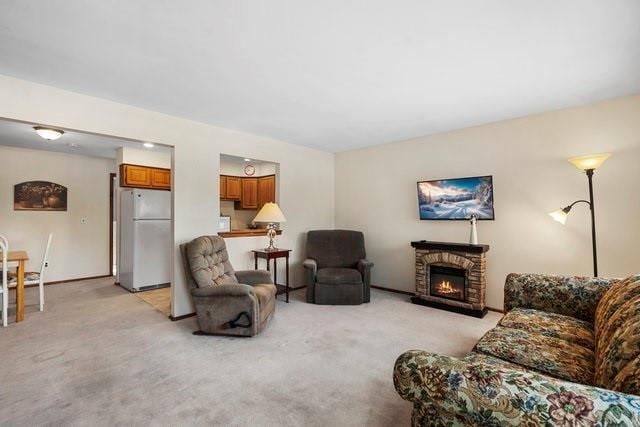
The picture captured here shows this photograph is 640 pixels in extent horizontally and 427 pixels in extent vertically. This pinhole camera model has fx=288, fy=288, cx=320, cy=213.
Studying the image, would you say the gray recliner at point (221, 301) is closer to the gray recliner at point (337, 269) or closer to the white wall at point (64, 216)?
the gray recliner at point (337, 269)

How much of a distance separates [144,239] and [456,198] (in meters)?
4.91

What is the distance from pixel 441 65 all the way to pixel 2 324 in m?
5.13

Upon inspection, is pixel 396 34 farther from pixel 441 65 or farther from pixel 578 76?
pixel 578 76

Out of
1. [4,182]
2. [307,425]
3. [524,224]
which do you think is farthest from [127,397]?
[4,182]

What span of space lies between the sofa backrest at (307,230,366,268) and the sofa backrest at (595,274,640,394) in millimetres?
3136

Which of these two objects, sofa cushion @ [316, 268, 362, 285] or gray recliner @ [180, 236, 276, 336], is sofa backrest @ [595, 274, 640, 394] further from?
sofa cushion @ [316, 268, 362, 285]

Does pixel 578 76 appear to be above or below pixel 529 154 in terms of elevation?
above

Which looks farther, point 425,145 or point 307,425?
point 425,145

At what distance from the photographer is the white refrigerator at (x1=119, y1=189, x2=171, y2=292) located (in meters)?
4.70

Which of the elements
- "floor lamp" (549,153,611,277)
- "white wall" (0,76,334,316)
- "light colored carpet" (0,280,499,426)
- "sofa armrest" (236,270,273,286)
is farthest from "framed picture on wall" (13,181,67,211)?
"floor lamp" (549,153,611,277)

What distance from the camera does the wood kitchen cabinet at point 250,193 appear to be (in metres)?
6.32

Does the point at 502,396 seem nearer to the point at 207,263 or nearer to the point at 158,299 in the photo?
the point at 207,263

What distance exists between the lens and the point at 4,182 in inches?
184

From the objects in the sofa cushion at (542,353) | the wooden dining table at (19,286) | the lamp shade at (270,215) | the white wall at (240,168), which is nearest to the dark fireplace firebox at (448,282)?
the sofa cushion at (542,353)
